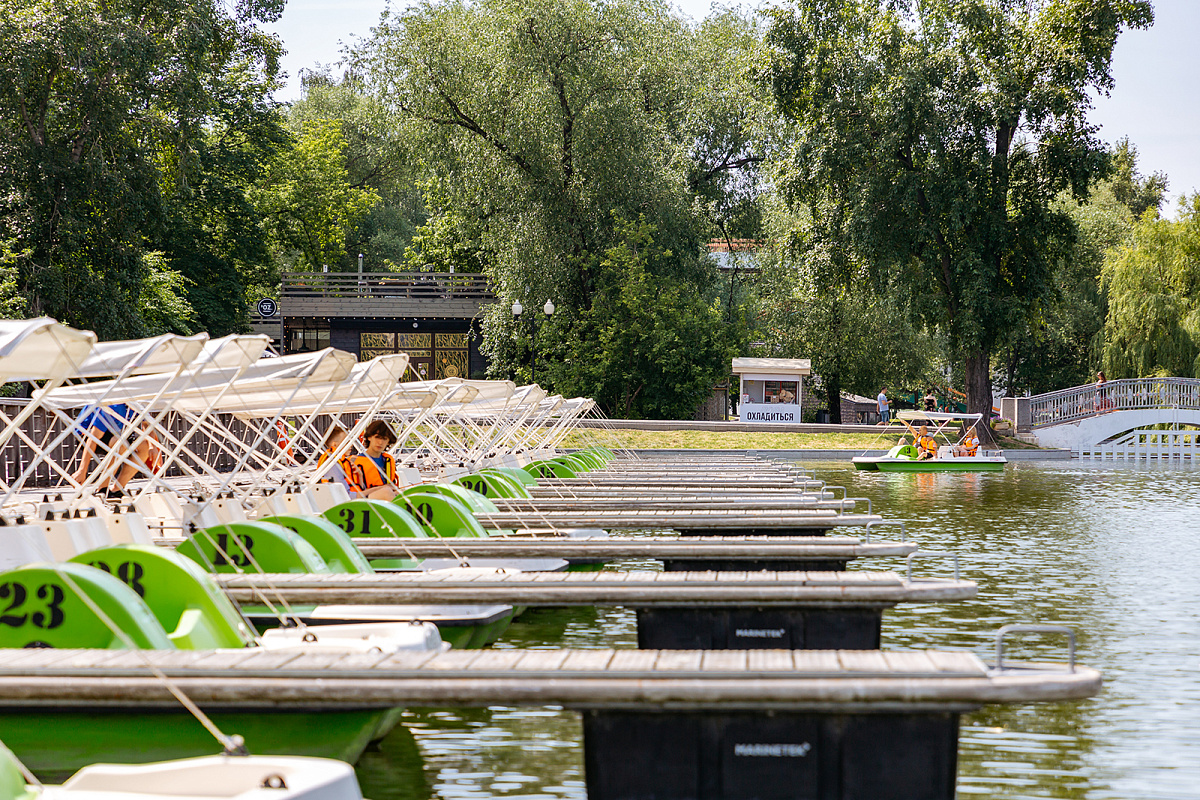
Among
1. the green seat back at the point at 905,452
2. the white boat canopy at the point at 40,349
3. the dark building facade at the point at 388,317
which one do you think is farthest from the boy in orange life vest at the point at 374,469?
the dark building facade at the point at 388,317

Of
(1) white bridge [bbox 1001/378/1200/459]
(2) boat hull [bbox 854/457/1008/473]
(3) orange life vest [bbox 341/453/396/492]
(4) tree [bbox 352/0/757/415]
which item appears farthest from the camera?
(1) white bridge [bbox 1001/378/1200/459]

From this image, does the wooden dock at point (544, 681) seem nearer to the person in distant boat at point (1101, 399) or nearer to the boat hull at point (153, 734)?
the boat hull at point (153, 734)

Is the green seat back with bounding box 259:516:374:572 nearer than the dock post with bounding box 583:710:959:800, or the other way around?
the dock post with bounding box 583:710:959:800

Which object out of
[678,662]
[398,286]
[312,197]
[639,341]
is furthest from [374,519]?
[312,197]

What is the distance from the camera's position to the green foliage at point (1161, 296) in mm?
40875

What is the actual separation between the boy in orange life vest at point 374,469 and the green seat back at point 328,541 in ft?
8.37

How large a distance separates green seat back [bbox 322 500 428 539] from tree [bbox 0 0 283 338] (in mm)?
18274

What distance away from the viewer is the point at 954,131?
3641 cm

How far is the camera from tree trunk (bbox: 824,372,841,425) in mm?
46875

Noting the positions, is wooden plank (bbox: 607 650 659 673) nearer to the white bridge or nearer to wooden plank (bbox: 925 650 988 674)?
wooden plank (bbox: 925 650 988 674)

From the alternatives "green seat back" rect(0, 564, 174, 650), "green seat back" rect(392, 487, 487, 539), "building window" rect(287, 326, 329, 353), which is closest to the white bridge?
"building window" rect(287, 326, 329, 353)

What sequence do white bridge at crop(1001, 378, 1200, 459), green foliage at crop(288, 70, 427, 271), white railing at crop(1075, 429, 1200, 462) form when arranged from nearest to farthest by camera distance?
white railing at crop(1075, 429, 1200, 462)
white bridge at crop(1001, 378, 1200, 459)
green foliage at crop(288, 70, 427, 271)

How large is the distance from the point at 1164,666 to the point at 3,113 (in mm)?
26038

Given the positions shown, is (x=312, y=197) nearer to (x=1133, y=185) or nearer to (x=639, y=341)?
(x=639, y=341)
